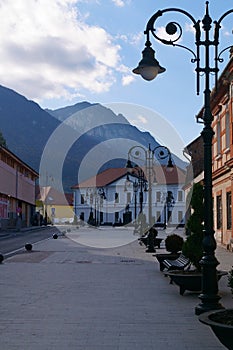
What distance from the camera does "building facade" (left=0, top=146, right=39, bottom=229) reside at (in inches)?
2566

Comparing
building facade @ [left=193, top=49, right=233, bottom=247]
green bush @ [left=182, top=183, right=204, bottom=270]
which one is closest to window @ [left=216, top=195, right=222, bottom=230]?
building facade @ [left=193, top=49, right=233, bottom=247]

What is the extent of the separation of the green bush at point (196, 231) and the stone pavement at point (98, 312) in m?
0.85

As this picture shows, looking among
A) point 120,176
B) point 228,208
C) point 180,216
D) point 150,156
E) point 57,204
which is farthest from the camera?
point 57,204

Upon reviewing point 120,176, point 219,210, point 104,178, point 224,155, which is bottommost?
point 219,210

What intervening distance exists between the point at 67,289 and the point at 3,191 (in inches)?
2075

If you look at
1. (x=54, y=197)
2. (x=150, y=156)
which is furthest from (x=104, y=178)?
(x=150, y=156)

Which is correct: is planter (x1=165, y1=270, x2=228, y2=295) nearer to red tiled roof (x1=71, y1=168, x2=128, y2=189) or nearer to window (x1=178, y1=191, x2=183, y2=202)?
Result: window (x1=178, y1=191, x2=183, y2=202)

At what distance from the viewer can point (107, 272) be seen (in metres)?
16.9

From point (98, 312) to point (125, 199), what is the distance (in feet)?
304

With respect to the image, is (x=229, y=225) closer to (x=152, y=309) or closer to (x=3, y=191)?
(x=152, y=309)

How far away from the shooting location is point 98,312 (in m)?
9.70

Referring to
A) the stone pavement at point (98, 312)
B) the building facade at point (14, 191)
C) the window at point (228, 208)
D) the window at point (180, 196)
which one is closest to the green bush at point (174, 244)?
the stone pavement at point (98, 312)

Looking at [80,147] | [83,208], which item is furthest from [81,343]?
[80,147]

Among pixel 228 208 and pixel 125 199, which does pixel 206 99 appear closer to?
pixel 228 208
